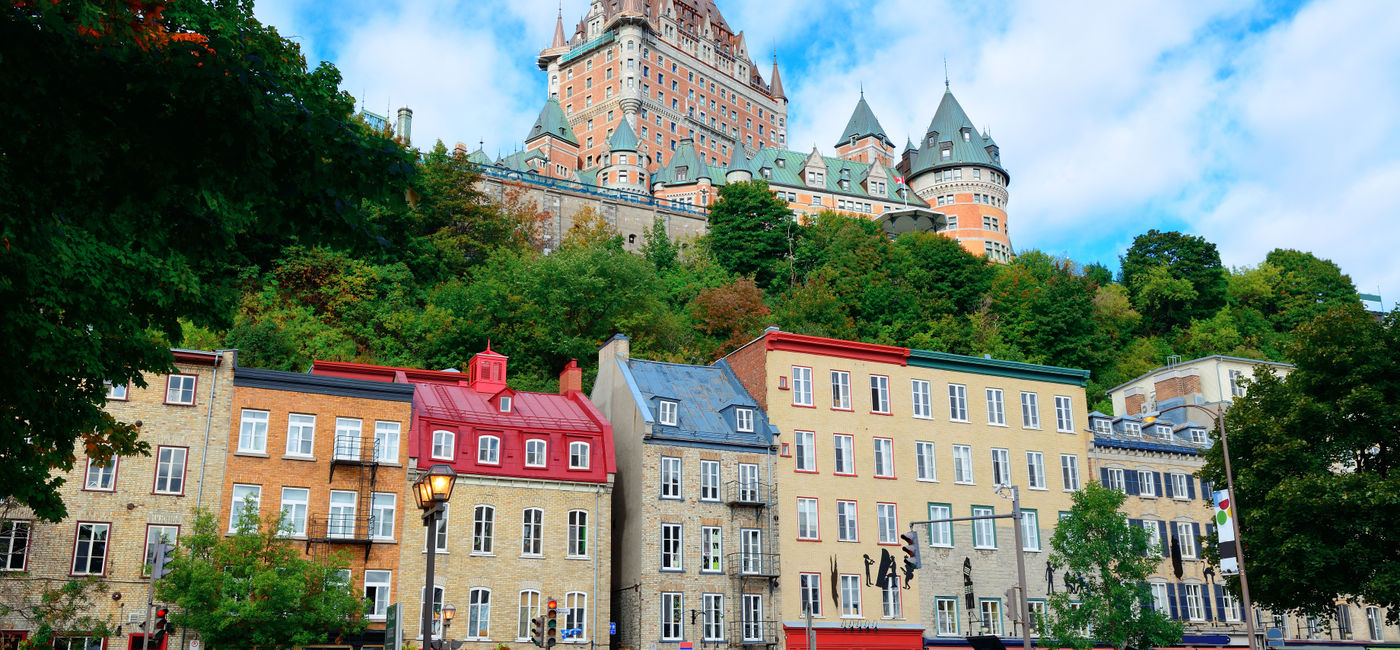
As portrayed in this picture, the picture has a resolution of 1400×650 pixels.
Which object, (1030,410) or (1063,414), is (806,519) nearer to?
(1030,410)

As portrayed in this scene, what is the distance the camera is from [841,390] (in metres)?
45.1

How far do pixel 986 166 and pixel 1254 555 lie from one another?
311ft

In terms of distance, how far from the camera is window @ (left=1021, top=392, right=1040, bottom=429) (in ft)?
158

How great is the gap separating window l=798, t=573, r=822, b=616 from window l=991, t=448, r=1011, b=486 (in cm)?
917

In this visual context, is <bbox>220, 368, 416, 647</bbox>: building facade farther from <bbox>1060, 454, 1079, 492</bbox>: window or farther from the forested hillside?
<bbox>1060, 454, 1079, 492</bbox>: window

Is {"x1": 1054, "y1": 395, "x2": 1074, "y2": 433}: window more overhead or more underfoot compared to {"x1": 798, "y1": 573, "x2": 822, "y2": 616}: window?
more overhead

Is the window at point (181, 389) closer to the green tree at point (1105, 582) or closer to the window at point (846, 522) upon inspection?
the window at point (846, 522)

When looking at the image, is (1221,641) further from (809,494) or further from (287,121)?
(287,121)

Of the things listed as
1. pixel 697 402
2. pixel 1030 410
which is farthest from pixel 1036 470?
pixel 697 402

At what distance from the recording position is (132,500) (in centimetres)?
3416

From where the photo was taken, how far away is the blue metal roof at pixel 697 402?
41562 mm

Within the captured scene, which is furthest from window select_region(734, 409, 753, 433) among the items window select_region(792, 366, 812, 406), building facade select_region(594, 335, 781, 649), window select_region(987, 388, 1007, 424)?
window select_region(987, 388, 1007, 424)

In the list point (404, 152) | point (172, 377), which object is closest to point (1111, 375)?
point (172, 377)

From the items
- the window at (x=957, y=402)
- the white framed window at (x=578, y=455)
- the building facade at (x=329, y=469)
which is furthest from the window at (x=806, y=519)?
the building facade at (x=329, y=469)
